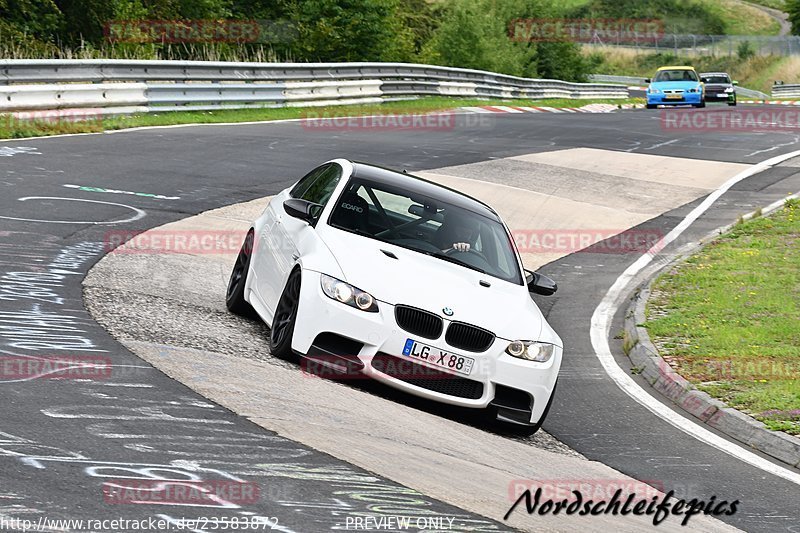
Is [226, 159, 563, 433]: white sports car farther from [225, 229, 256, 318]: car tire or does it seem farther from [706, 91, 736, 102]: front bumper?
[706, 91, 736, 102]: front bumper

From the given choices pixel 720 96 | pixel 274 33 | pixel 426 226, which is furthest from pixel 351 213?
pixel 720 96

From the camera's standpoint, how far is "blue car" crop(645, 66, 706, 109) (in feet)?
145

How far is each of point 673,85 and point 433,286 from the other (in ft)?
126

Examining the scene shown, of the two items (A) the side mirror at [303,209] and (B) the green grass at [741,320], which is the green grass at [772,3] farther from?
(A) the side mirror at [303,209]

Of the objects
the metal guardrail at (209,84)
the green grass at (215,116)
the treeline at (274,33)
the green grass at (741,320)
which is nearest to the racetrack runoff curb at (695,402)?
the green grass at (741,320)

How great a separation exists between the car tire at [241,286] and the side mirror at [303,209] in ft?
3.06

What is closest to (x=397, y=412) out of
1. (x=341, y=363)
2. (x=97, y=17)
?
(x=341, y=363)

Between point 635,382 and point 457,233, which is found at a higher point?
point 457,233

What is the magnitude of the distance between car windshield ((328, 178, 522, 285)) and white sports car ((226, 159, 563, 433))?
11 mm

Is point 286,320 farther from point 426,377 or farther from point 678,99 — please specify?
point 678,99

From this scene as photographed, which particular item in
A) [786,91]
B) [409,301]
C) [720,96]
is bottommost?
[786,91]

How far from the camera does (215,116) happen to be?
2702 centimetres

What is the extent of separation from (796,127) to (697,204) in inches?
606

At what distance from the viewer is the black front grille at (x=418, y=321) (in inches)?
311
